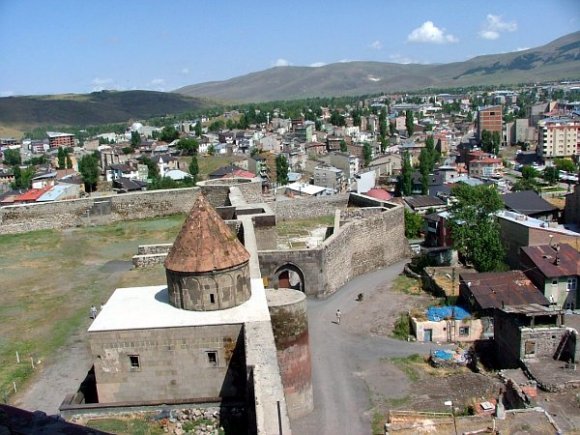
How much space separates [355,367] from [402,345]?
8.15ft

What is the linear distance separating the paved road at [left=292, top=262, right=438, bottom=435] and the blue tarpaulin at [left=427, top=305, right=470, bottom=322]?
1647 millimetres

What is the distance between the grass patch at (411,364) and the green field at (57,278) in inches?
271

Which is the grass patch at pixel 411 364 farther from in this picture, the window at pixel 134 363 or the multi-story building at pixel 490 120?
the multi-story building at pixel 490 120

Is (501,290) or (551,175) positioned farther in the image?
(551,175)

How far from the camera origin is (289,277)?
21.2 m

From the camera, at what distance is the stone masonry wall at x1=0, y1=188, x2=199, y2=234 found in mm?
23516

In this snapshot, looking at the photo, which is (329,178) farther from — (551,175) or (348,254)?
(348,254)

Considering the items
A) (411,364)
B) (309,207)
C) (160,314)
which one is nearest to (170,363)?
(160,314)

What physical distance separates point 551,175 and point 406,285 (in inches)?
1739

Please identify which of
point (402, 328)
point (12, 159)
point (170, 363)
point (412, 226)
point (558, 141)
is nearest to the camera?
point (170, 363)

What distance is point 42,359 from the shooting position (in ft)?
42.1

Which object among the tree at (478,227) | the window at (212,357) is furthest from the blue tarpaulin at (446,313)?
the window at (212,357)

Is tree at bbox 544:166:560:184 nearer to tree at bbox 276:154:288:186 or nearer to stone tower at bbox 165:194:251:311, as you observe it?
tree at bbox 276:154:288:186

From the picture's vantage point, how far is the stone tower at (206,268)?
11000 millimetres
